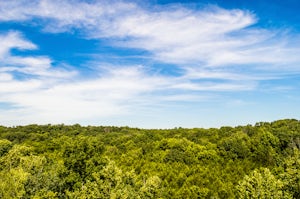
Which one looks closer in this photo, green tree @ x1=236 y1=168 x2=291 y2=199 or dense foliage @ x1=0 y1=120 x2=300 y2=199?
dense foliage @ x1=0 y1=120 x2=300 y2=199

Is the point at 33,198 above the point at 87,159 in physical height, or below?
below

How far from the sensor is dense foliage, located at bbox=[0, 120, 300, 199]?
58031mm

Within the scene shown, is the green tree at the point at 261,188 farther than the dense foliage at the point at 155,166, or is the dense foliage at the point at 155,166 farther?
the green tree at the point at 261,188

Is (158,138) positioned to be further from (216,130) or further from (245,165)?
(245,165)

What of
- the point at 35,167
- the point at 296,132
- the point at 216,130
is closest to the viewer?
the point at 35,167

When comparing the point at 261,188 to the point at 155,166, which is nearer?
the point at 261,188

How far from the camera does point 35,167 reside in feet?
225

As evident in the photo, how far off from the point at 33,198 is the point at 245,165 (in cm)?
8494

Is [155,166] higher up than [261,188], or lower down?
higher up

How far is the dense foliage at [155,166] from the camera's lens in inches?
2285

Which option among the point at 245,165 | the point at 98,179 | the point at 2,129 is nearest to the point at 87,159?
the point at 98,179

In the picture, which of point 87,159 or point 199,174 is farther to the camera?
point 199,174

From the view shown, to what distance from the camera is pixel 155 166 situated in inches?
4220

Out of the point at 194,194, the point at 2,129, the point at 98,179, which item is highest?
the point at 2,129
